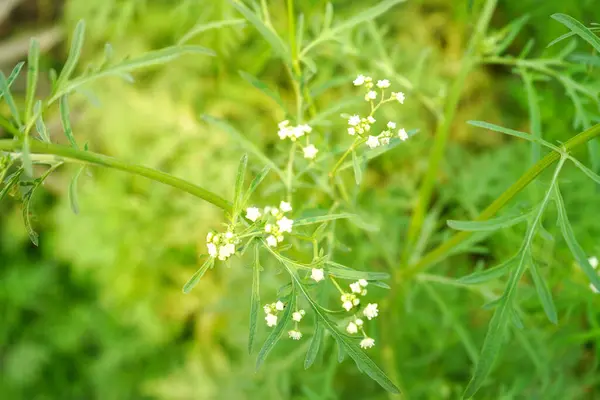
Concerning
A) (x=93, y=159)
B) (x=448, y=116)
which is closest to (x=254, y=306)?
(x=93, y=159)

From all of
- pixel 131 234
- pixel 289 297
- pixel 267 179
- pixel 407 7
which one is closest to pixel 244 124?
pixel 267 179

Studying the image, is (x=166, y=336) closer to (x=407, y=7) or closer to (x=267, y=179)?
(x=267, y=179)

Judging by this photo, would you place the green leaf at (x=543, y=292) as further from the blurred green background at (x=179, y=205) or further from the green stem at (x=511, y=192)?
the blurred green background at (x=179, y=205)

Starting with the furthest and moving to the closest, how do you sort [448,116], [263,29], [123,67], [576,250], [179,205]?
[179,205]
[448,116]
[263,29]
[123,67]
[576,250]

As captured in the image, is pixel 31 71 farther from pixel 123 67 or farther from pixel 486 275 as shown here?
pixel 486 275

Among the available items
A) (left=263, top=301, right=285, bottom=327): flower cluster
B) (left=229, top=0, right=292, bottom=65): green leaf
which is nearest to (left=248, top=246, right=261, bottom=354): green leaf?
(left=263, top=301, right=285, bottom=327): flower cluster

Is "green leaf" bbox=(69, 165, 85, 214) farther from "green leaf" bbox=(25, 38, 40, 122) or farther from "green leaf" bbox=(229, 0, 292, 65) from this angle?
"green leaf" bbox=(229, 0, 292, 65)
